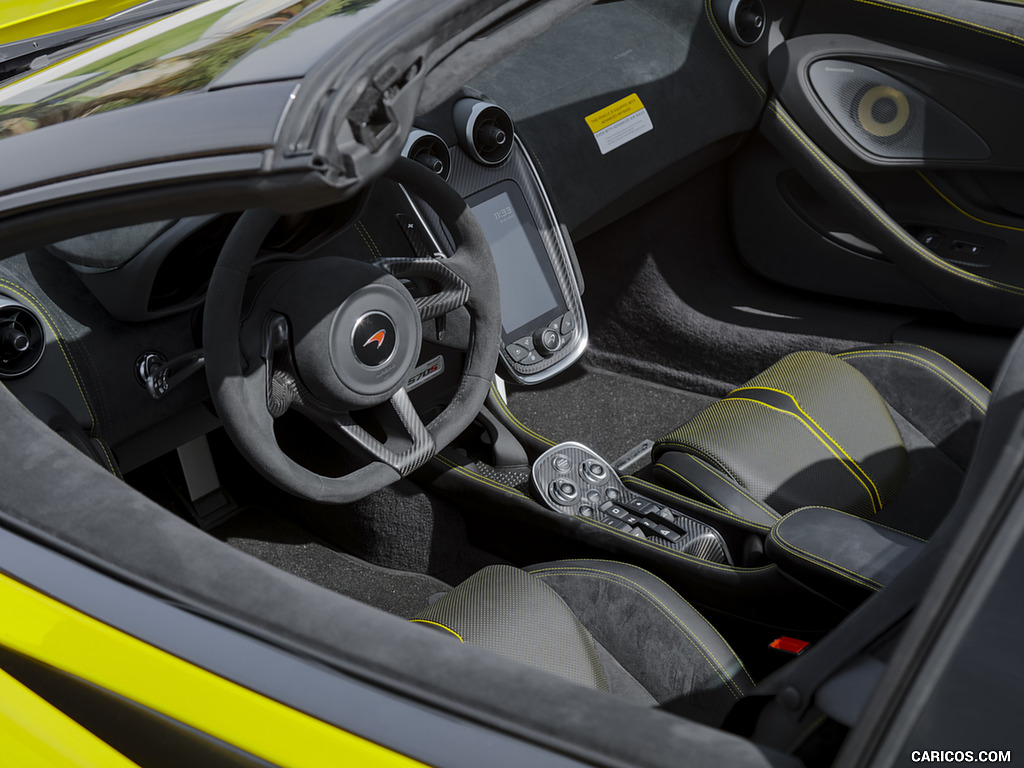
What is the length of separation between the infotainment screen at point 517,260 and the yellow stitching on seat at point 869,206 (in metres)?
0.69

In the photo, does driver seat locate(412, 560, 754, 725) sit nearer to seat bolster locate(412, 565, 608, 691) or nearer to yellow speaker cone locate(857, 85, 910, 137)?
seat bolster locate(412, 565, 608, 691)

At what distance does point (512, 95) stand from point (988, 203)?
1.14 metres

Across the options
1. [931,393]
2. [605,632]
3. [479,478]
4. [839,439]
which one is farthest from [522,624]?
[931,393]

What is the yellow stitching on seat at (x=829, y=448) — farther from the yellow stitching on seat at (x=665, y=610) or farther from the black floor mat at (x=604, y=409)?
the black floor mat at (x=604, y=409)

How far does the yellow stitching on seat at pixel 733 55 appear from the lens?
2.14 metres

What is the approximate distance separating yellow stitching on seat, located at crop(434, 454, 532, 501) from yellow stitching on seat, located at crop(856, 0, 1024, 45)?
137 centimetres

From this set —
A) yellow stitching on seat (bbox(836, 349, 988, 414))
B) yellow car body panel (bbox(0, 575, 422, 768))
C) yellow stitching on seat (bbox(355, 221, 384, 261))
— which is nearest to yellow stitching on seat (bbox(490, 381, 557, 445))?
Answer: yellow stitching on seat (bbox(355, 221, 384, 261))

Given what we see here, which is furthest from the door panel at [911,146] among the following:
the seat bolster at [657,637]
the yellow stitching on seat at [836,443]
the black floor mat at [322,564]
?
the black floor mat at [322,564]

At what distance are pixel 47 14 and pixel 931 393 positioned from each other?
2.59 metres

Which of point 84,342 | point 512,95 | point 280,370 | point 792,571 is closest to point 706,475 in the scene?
point 792,571

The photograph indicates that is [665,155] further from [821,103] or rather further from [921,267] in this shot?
[921,267]

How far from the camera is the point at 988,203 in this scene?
207cm

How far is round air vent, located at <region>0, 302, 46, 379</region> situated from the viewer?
1.29m

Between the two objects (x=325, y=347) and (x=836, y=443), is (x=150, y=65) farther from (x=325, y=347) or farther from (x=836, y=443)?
(x=836, y=443)
